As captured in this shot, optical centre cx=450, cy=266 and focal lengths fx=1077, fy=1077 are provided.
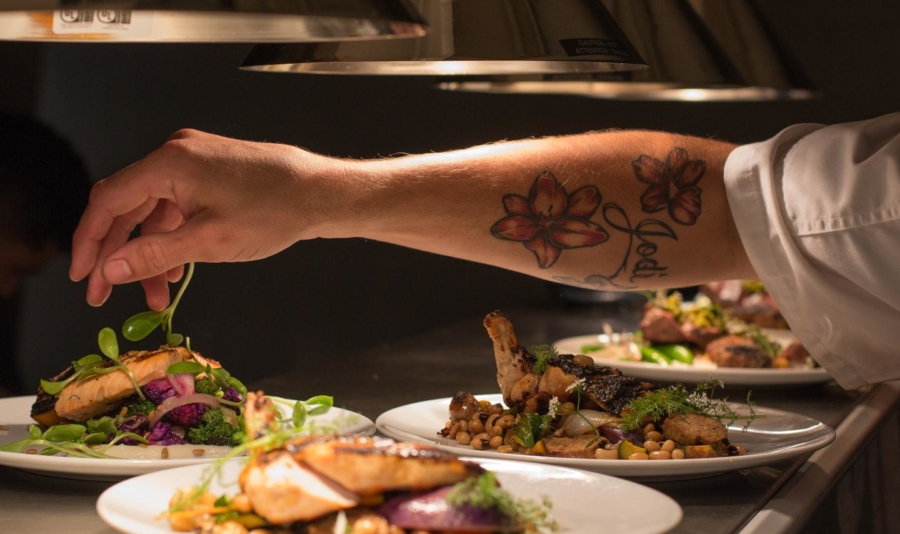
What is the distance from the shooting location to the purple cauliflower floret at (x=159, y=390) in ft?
4.82

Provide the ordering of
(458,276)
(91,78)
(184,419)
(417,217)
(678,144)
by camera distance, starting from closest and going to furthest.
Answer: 1. (184,419)
2. (417,217)
3. (678,144)
4. (91,78)
5. (458,276)

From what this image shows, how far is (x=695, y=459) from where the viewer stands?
4.29 feet

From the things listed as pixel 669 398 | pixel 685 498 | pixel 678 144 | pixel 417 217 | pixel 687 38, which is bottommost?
pixel 685 498

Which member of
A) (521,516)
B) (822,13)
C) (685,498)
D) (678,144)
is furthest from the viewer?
(822,13)

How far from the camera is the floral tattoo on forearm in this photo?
1866 millimetres

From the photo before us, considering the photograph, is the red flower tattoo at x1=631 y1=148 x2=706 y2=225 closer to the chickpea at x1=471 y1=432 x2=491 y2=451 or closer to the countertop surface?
the countertop surface

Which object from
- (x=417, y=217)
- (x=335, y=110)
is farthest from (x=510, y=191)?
(x=335, y=110)

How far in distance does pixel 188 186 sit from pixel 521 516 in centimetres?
70

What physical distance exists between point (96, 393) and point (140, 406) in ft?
0.21

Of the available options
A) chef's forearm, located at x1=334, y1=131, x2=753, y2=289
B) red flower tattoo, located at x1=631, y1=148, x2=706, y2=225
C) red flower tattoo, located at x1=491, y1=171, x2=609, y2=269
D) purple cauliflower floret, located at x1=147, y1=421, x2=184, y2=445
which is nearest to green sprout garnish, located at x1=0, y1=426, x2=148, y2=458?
purple cauliflower floret, located at x1=147, y1=421, x2=184, y2=445

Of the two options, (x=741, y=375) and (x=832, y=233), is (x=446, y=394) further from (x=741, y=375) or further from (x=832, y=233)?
(x=832, y=233)

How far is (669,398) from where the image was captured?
149 centimetres

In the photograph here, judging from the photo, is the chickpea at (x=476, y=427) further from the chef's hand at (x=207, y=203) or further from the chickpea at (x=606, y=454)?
the chef's hand at (x=207, y=203)

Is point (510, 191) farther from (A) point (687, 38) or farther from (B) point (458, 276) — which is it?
(B) point (458, 276)
